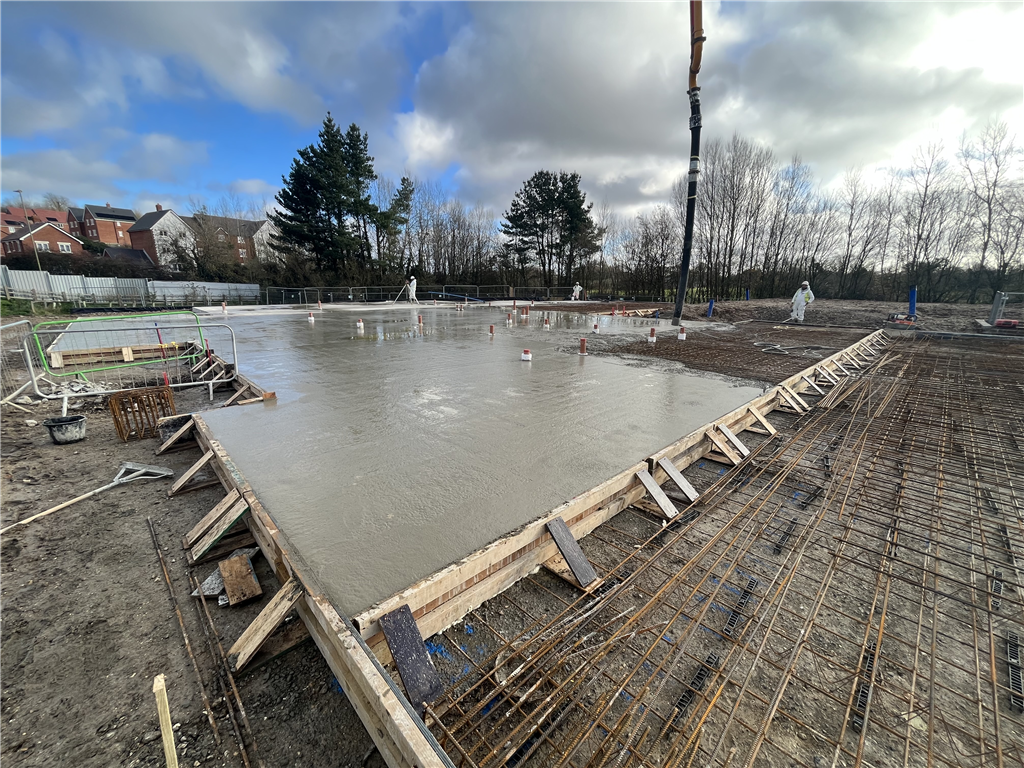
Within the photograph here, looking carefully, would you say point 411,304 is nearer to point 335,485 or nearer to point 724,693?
point 335,485

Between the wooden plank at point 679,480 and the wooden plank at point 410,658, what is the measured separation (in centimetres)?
262

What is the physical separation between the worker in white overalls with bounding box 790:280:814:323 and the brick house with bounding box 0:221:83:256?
60075 mm

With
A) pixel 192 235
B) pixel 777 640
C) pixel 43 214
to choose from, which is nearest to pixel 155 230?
pixel 192 235

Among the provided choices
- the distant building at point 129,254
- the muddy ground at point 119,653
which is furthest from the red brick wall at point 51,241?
the muddy ground at point 119,653

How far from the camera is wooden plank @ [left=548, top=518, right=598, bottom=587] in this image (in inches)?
102

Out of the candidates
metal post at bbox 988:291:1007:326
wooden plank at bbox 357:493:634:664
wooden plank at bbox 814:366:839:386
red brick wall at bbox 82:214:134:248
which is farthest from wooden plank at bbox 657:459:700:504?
red brick wall at bbox 82:214:134:248

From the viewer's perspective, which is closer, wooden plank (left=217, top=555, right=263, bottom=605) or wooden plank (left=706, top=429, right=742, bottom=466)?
wooden plank (left=217, top=555, right=263, bottom=605)

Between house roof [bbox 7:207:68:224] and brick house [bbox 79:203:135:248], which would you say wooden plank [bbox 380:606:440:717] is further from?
house roof [bbox 7:207:68:224]

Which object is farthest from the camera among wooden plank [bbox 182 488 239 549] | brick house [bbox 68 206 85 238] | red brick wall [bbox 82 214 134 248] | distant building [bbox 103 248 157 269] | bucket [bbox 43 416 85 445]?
brick house [bbox 68 206 85 238]

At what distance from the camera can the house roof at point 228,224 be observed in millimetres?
31562

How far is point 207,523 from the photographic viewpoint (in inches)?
118

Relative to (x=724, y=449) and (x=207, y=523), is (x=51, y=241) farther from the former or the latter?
(x=724, y=449)

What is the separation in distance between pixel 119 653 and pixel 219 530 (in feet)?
2.70

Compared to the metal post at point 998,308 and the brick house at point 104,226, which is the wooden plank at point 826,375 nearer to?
the metal post at point 998,308
